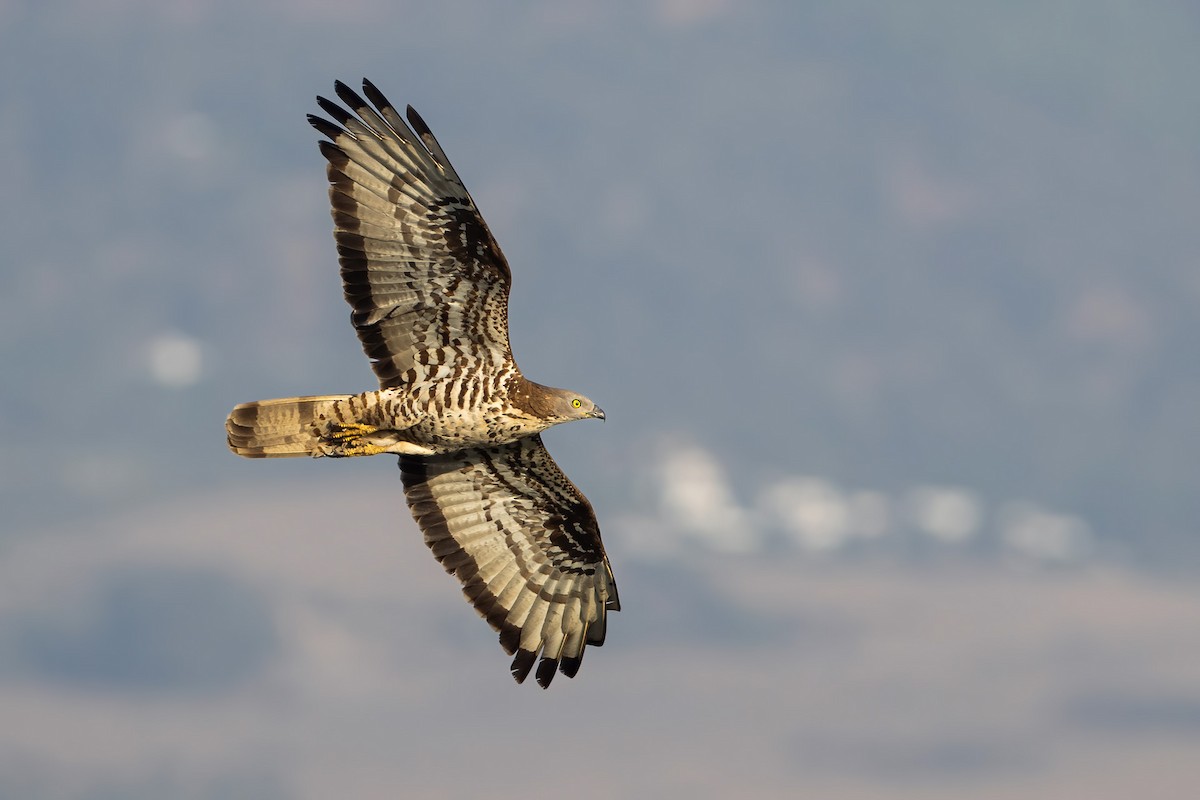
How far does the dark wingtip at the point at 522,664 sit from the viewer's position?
19.3m

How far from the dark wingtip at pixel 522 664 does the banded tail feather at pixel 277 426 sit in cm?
374

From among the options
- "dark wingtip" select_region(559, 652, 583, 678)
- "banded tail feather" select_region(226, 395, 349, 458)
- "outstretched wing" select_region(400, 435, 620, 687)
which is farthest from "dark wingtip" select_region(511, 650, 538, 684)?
"banded tail feather" select_region(226, 395, 349, 458)

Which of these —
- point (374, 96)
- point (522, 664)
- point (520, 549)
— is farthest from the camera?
point (520, 549)

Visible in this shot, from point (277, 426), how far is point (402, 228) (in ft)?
8.88

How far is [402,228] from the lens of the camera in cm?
1700

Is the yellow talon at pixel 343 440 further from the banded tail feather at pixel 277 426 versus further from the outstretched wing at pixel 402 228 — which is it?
the outstretched wing at pixel 402 228

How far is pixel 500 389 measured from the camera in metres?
17.8

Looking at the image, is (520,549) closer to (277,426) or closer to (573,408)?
(573,408)

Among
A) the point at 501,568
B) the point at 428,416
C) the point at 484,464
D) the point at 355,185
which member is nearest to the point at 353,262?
the point at 355,185

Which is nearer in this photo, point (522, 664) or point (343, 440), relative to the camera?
point (343, 440)

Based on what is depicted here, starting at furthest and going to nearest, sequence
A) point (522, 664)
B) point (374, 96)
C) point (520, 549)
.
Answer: point (520, 549) < point (522, 664) < point (374, 96)

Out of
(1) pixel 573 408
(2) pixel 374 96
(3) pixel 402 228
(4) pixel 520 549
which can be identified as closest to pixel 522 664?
(4) pixel 520 549

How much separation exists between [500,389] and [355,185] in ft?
8.94

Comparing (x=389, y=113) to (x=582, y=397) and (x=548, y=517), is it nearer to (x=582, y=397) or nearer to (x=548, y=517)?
(x=582, y=397)
